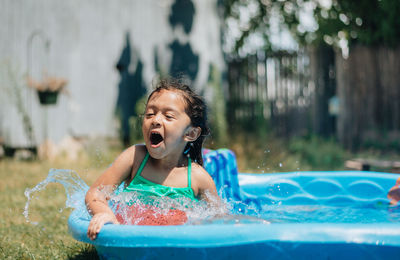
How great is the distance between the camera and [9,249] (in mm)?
2473

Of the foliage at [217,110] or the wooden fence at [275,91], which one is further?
the wooden fence at [275,91]

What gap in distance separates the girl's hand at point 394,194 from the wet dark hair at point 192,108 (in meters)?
1.46

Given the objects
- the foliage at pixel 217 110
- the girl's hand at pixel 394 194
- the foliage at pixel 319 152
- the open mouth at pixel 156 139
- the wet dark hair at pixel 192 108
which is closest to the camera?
the open mouth at pixel 156 139

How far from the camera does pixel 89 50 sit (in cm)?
686

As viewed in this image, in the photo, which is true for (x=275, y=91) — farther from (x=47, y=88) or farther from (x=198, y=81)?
(x=47, y=88)

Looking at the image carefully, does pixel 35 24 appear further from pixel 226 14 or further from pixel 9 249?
pixel 226 14

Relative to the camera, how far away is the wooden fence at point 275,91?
27.2ft

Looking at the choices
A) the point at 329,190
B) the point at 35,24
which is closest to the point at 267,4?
the point at 35,24

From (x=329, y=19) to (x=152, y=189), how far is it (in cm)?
809

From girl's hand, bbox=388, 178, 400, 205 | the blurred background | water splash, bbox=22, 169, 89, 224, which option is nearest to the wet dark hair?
water splash, bbox=22, 169, 89, 224

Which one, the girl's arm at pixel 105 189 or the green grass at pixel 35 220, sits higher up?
the girl's arm at pixel 105 189

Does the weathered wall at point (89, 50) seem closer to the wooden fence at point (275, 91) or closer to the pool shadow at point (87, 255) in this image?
the wooden fence at point (275, 91)

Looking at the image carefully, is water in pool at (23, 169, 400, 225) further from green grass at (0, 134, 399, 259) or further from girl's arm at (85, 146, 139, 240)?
green grass at (0, 134, 399, 259)

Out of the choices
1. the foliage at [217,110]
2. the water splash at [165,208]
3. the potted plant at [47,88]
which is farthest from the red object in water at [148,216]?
the potted plant at [47,88]
